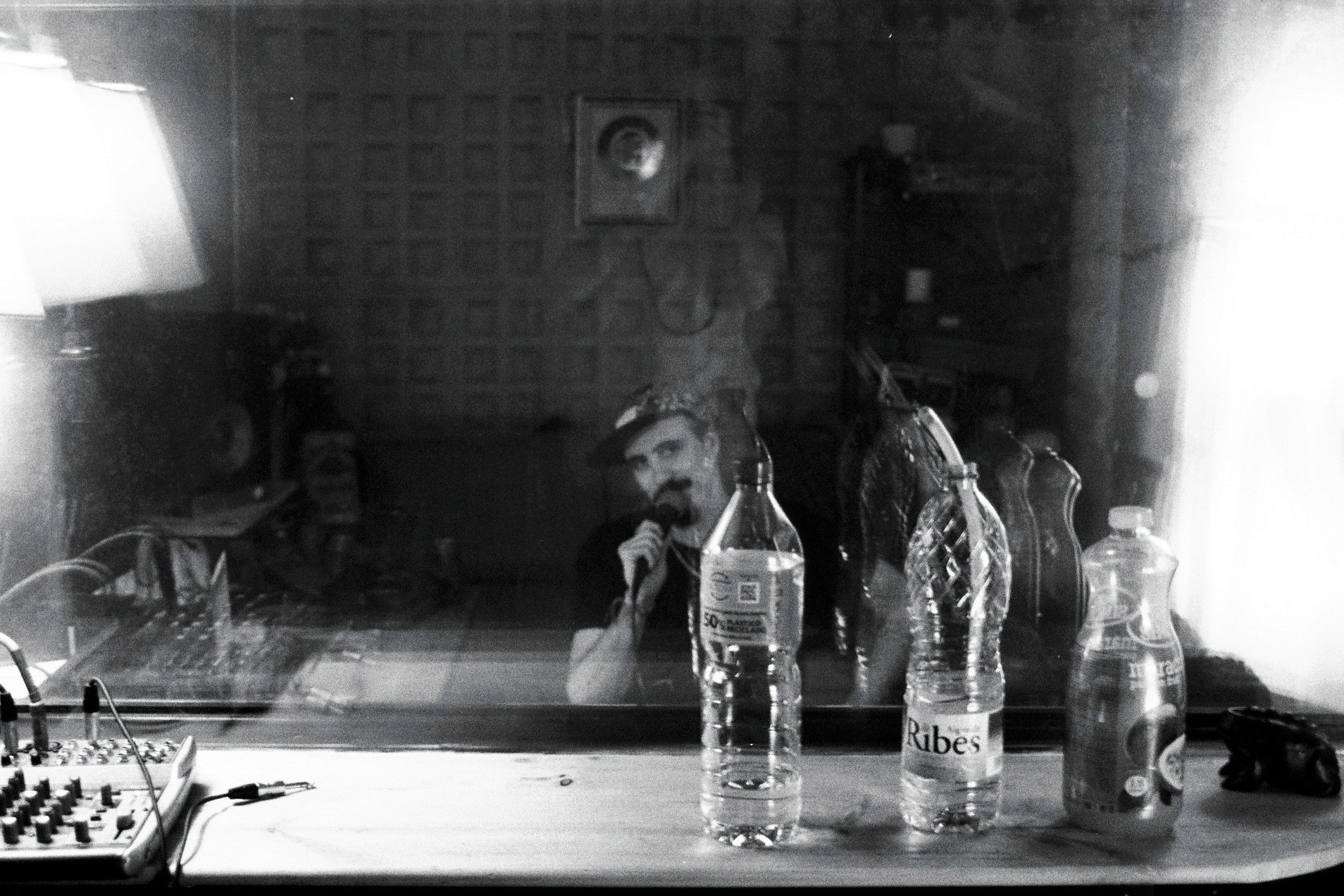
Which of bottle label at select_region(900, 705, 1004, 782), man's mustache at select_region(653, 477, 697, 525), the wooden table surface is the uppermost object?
man's mustache at select_region(653, 477, 697, 525)

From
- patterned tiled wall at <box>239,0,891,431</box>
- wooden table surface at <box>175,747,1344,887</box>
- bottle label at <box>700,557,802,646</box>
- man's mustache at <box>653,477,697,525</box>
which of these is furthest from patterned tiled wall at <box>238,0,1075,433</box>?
wooden table surface at <box>175,747,1344,887</box>

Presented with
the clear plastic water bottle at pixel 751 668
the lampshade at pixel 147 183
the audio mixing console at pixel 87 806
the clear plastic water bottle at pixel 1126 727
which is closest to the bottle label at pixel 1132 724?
the clear plastic water bottle at pixel 1126 727

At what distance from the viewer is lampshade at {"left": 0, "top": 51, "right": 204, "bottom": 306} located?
4.66 ft

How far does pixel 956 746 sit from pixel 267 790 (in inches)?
26.0

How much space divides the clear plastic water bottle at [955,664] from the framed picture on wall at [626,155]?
0.44 metres

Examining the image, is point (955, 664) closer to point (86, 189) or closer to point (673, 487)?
point (673, 487)

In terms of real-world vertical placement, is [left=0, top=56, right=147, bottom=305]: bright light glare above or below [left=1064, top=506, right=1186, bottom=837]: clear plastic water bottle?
above

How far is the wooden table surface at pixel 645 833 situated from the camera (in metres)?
1.12

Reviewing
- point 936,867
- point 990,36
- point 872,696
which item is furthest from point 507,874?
point 990,36

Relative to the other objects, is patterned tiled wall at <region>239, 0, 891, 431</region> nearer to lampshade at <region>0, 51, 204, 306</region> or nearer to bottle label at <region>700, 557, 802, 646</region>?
lampshade at <region>0, 51, 204, 306</region>

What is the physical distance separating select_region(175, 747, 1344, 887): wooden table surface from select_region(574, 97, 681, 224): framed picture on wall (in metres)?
0.60

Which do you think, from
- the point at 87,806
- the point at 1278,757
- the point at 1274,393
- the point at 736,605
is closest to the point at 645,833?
the point at 736,605

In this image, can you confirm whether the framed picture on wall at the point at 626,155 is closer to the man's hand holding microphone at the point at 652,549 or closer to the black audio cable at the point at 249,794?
the man's hand holding microphone at the point at 652,549

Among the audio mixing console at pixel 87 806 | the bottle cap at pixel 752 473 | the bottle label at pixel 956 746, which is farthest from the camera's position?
the bottle cap at pixel 752 473
